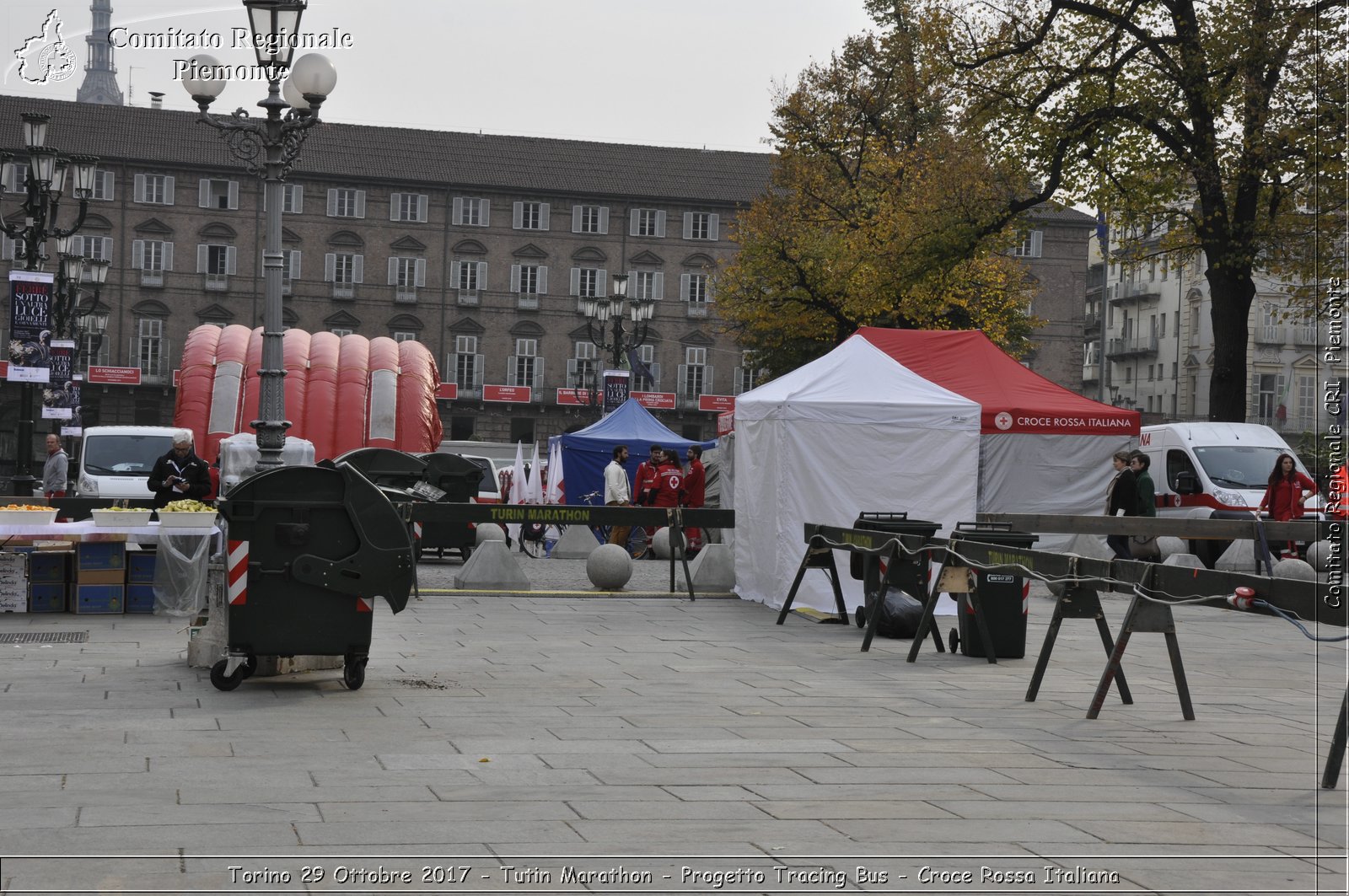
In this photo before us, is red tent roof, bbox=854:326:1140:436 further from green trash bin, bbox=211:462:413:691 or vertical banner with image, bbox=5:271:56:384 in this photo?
green trash bin, bbox=211:462:413:691

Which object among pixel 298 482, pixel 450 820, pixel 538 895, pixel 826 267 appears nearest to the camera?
pixel 538 895

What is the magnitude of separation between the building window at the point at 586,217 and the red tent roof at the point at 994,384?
64.4m

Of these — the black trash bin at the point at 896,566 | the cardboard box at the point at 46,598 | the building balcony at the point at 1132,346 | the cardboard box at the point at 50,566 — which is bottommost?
the cardboard box at the point at 46,598

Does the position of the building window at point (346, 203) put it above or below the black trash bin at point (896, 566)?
above

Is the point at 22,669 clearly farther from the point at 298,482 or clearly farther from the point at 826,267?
the point at 826,267

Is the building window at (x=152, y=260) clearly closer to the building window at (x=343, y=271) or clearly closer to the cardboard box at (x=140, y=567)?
the building window at (x=343, y=271)

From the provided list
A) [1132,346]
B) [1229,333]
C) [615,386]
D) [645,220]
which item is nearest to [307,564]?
[1229,333]

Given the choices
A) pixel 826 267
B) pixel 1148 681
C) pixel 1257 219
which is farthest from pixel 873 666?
pixel 826 267

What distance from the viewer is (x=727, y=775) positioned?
7031 mm

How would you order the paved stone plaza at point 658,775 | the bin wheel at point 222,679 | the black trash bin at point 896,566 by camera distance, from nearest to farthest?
the paved stone plaza at point 658,775 < the bin wheel at point 222,679 < the black trash bin at point 896,566

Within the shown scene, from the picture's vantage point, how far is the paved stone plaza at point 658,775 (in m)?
5.25

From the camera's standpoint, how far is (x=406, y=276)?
279 feet

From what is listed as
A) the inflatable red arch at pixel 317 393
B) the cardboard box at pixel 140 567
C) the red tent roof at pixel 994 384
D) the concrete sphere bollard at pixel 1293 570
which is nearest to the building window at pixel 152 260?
the inflatable red arch at pixel 317 393

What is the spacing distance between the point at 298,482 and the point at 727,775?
151 inches
